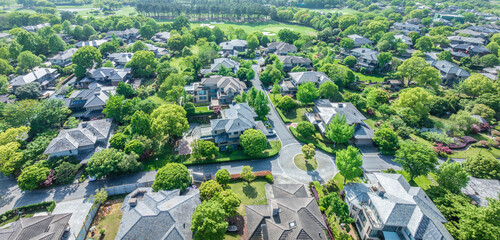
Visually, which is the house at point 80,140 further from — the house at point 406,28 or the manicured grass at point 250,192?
the house at point 406,28

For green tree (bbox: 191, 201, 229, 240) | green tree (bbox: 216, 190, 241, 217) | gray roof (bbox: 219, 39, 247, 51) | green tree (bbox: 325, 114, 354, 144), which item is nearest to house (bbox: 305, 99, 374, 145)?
green tree (bbox: 325, 114, 354, 144)

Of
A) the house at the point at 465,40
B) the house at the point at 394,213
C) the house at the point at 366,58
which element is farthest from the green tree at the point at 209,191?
the house at the point at 465,40

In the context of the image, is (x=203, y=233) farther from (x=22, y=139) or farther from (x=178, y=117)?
(x=22, y=139)

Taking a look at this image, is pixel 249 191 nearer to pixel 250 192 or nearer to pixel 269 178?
pixel 250 192

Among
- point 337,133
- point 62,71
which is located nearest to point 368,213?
point 337,133

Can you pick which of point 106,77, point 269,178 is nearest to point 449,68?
point 269,178

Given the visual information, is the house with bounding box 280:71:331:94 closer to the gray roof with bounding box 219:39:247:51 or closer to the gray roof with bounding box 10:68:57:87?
the gray roof with bounding box 219:39:247:51
